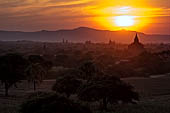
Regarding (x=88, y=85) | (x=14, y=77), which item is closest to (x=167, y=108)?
(x=88, y=85)

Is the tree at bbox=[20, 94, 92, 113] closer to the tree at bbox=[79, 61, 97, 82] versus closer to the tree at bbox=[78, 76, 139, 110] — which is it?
the tree at bbox=[78, 76, 139, 110]

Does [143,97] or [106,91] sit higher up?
[106,91]

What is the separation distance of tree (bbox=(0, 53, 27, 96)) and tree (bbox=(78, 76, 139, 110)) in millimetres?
20093

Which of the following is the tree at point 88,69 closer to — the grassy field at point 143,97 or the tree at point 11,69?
the grassy field at point 143,97

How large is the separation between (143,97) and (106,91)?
15889 millimetres

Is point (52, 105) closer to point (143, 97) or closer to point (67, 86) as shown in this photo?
point (67, 86)

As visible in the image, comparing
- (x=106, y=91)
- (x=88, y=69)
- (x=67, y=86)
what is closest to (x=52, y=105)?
(x=106, y=91)

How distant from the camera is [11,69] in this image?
1891 inches

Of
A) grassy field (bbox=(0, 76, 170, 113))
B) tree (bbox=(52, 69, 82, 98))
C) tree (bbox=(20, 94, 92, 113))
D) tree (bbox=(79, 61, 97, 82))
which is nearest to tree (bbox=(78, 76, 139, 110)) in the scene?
grassy field (bbox=(0, 76, 170, 113))

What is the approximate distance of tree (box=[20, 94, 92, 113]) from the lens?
1819cm

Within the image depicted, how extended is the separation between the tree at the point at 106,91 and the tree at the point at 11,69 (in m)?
20.1

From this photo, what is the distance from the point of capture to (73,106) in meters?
18.3

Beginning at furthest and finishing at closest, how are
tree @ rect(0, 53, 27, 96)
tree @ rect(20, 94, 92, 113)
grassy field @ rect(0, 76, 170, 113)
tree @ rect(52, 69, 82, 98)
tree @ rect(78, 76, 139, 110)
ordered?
tree @ rect(0, 53, 27, 96)
tree @ rect(52, 69, 82, 98)
grassy field @ rect(0, 76, 170, 113)
tree @ rect(78, 76, 139, 110)
tree @ rect(20, 94, 92, 113)

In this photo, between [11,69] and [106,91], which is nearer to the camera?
[106,91]
